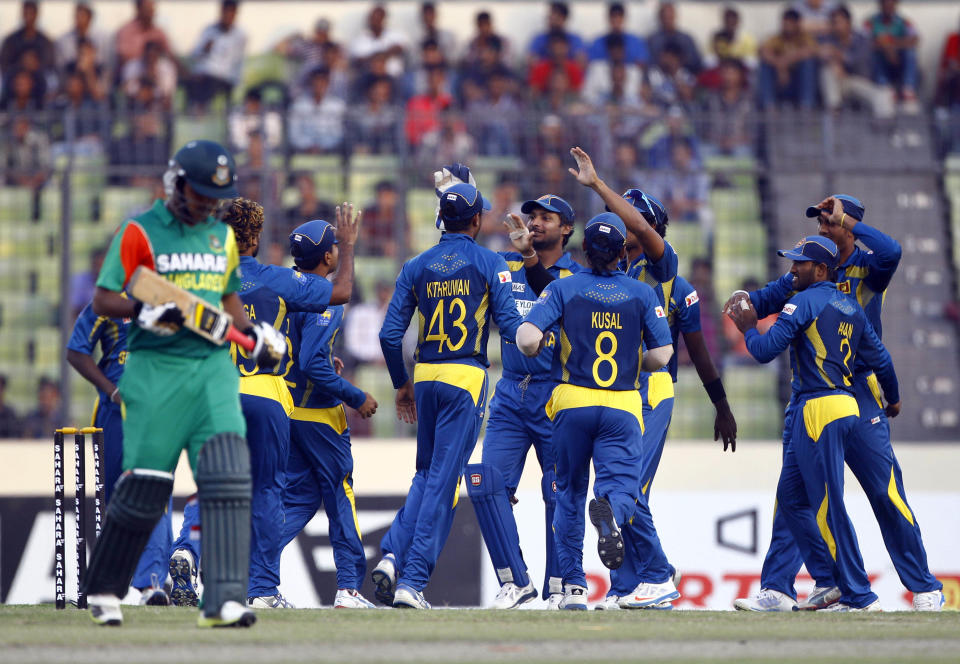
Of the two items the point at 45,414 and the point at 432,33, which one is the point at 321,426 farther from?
the point at 432,33

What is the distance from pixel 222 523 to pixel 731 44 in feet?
42.7

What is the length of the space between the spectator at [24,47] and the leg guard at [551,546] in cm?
969

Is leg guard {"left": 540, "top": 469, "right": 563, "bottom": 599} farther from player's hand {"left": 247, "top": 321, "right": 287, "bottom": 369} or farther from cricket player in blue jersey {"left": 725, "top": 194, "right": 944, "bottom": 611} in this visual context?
player's hand {"left": 247, "top": 321, "right": 287, "bottom": 369}

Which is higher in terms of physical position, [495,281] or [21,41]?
[21,41]

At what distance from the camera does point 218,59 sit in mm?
17109

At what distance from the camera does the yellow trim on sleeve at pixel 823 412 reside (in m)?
8.77

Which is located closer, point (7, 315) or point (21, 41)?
point (7, 315)

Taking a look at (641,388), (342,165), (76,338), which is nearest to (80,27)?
(342,165)

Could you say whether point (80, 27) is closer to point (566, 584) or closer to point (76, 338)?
point (76, 338)

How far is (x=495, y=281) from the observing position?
8.60 m

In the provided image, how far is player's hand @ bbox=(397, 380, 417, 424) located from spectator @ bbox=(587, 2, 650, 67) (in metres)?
9.10

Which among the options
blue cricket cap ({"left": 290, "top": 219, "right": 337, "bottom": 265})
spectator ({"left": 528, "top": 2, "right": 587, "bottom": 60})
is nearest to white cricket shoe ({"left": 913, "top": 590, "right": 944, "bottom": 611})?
blue cricket cap ({"left": 290, "top": 219, "right": 337, "bottom": 265})

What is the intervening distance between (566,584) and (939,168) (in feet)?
25.7

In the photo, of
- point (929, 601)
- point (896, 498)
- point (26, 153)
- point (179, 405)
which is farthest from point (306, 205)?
point (179, 405)
